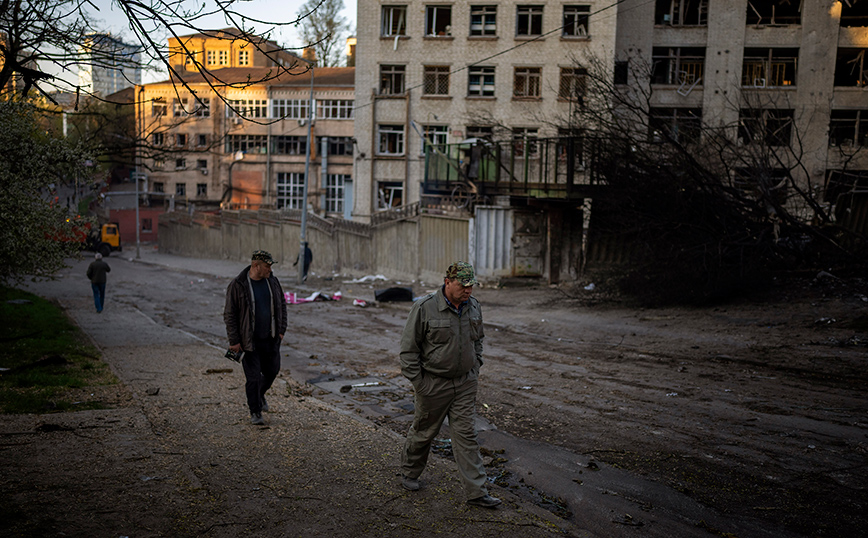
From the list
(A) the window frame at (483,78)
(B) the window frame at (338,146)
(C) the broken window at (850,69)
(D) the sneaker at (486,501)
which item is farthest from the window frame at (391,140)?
(D) the sneaker at (486,501)

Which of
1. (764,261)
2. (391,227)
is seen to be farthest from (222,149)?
(764,261)

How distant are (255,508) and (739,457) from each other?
4541 millimetres

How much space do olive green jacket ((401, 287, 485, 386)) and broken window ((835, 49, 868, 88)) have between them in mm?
35548

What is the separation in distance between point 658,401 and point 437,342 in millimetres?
4620

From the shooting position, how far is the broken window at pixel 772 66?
111 ft

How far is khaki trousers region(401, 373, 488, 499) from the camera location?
5281mm

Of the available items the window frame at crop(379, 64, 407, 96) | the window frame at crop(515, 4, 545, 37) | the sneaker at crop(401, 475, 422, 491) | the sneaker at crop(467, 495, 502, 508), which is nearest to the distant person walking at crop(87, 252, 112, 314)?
the sneaker at crop(401, 475, 422, 491)

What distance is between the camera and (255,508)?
5164mm

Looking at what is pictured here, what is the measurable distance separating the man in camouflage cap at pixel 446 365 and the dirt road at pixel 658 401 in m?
0.80

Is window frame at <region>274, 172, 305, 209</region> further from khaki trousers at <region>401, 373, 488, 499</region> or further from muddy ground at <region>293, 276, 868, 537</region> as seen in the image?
khaki trousers at <region>401, 373, 488, 499</region>

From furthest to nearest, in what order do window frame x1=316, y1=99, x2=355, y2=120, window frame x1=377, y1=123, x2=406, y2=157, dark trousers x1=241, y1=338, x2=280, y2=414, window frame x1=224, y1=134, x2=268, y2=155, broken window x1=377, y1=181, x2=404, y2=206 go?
window frame x1=224, y1=134, x2=268, y2=155, window frame x1=316, y1=99, x2=355, y2=120, broken window x1=377, y1=181, x2=404, y2=206, window frame x1=377, y1=123, x2=406, y2=157, dark trousers x1=241, y1=338, x2=280, y2=414

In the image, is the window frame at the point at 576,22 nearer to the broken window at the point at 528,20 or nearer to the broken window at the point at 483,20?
the broken window at the point at 528,20

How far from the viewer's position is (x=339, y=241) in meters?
32.6

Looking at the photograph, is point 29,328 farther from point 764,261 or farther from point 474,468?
point 764,261
